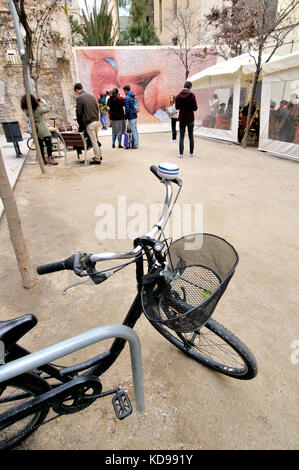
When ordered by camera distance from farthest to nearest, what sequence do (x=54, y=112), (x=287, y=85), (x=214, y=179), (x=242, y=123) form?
(x=54, y=112)
(x=242, y=123)
(x=287, y=85)
(x=214, y=179)

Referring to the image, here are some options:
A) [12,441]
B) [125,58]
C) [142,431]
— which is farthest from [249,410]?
[125,58]

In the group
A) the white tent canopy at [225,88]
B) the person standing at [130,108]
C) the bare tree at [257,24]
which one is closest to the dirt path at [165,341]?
the person standing at [130,108]

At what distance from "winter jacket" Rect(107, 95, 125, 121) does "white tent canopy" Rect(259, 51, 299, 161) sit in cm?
415

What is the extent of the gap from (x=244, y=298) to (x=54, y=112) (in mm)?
16269

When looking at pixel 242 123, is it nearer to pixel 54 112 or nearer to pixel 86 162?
pixel 86 162

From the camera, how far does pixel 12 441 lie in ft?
4.76

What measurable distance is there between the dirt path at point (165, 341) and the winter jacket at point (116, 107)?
148 inches

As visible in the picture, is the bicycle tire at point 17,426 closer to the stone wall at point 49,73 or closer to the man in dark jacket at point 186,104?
the man in dark jacket at point 186,104

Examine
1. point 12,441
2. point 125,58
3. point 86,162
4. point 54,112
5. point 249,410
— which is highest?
point 125,58

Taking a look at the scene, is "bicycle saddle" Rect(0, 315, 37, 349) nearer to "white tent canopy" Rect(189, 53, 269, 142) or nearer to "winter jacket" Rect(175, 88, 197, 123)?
"winter jacket" Rect(175, 88, 197, 123)

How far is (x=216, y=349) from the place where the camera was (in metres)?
1.87

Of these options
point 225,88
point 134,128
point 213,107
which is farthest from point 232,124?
point 134,128

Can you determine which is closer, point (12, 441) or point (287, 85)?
point (12, 441)

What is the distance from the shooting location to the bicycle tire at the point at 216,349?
1.61 meters
